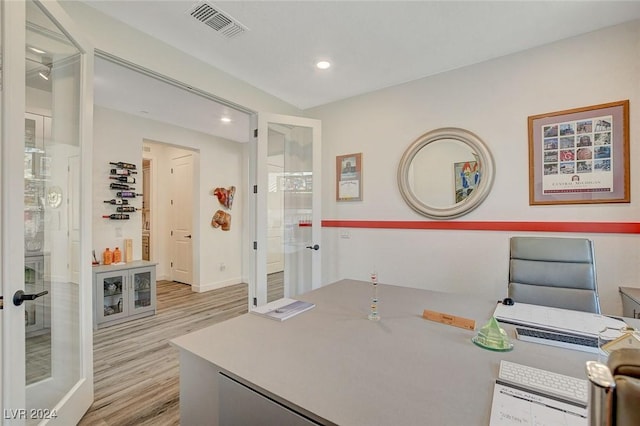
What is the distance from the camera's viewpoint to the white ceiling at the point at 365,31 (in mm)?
1967

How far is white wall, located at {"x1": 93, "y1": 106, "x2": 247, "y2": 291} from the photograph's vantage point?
364cm

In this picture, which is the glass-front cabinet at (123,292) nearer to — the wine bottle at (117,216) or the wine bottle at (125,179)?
the wine bottle at (117,216)

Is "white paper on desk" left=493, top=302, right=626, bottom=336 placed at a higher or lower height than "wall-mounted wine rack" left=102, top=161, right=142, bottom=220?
lower

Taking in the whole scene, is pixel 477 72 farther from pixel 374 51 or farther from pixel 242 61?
pixel 242 61

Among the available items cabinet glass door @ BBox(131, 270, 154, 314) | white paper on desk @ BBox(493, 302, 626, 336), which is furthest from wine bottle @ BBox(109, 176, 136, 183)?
white paper on desk @ BBox(493, 302, 626, 336)

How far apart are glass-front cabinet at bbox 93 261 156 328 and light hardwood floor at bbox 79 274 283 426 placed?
0.41 feet

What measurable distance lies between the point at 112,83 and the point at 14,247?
246 cm

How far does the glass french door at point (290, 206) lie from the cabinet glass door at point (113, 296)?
167 centimetres

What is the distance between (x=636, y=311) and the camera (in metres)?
1.81

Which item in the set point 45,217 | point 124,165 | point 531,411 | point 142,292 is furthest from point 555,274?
point 124,165

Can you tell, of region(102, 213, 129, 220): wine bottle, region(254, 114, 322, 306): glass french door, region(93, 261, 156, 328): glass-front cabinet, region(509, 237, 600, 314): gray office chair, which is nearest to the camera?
region(509, 237, 600, 314): gray office chair

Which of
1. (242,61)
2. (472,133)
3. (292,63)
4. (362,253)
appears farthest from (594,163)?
(242,61)

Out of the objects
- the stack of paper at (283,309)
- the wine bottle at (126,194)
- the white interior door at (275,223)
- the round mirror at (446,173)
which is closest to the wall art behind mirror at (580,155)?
the round mirror at (446,173)

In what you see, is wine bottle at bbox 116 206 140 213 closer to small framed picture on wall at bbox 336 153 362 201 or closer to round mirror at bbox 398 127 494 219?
small framed picture on wall at bbox 336 153 362 201
